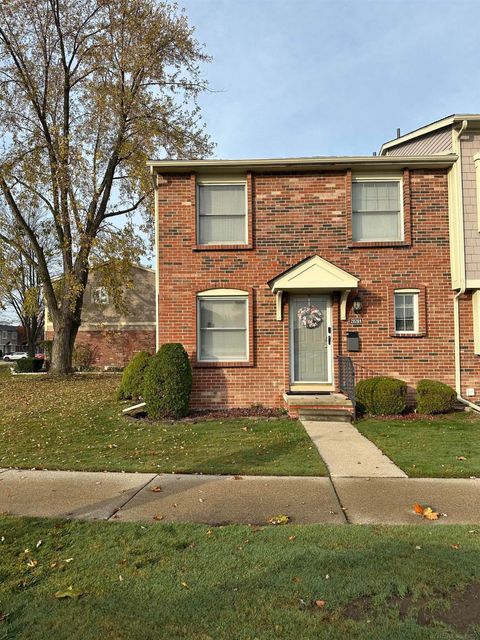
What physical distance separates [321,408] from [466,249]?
4.54 m

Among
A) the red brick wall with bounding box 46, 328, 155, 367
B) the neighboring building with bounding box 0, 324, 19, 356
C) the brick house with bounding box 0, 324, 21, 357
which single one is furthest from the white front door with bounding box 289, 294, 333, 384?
the neighboring building with bounding box 0, 324, 19, 356

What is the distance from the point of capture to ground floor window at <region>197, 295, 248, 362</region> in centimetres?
1033

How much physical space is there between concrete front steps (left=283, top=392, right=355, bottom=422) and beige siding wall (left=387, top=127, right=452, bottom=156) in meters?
6.34

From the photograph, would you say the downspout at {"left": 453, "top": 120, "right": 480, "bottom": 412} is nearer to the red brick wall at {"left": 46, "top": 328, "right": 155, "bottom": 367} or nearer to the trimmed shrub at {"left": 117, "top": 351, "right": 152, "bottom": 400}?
the trimmed shrub at {"left": 117, "top": 351, "right": 152, "bottom": 400}

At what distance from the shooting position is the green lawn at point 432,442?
5.74 metres

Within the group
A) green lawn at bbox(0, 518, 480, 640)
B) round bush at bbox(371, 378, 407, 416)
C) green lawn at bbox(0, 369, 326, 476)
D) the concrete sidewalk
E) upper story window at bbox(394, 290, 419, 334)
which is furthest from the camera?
upper story window at bbox(394, 290, 419, 334)

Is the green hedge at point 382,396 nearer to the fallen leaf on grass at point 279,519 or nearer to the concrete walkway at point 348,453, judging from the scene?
the concrete walkway at point 348,453

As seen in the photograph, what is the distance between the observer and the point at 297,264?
9.91m

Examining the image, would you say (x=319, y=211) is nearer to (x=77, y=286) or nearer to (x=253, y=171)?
(x=253, y=171)

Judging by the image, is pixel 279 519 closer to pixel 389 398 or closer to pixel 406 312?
pixel 389 398

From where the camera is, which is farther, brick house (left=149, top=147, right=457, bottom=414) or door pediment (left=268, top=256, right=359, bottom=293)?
brick house (left=149, top=147, right=457, bottom=414)

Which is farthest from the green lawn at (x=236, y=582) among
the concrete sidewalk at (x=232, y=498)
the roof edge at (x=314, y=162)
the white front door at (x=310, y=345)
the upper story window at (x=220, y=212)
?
the roof edge at (x=314, y=162)

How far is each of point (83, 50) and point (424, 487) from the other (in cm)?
2113

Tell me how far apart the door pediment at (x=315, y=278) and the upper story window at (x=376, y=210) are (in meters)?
1.23
